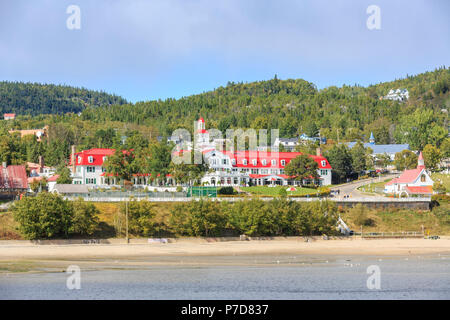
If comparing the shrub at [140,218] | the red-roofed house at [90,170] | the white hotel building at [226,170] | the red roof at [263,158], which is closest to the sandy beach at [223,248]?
the shrub at [140,218]

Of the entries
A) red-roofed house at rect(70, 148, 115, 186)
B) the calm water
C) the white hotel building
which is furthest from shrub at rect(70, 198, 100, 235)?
red-roofed house at rect(70, 148, 115, 186)

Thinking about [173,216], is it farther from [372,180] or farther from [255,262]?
[372,180]

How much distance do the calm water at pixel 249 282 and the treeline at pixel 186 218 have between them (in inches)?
531

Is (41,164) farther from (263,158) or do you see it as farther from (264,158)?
(264,158)

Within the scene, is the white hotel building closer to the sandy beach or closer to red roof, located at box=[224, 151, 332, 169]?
red roof, located at box=[224, 151, 332, 169]

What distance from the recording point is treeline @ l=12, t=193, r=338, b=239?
6069cm

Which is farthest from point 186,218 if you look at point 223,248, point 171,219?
point 223,248

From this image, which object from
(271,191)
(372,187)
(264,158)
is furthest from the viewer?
(264,158)

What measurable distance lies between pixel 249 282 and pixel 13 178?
56006 millimetres

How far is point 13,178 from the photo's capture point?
289ft

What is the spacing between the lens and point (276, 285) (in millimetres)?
42250

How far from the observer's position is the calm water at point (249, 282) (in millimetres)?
39250
